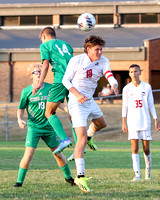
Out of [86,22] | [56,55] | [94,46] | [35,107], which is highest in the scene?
[86,22]

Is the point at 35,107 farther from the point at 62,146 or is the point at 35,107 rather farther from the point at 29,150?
the point at 62,146

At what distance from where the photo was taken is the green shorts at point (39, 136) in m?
8.25

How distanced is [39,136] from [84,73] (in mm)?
1372

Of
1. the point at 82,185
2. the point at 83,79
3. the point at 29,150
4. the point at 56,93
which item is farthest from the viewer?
the point at 56,93

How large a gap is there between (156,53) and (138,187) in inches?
1156

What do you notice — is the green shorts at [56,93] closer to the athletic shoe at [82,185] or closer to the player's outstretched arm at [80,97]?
the player's outstretched arm at [80,97]

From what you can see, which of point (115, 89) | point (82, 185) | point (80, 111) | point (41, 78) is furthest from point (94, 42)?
point (82, 185)

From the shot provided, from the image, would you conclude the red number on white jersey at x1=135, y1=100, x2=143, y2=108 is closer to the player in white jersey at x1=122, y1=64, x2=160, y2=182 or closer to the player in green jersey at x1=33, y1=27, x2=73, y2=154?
the player in white jersey at x1=122, y1=64, x2=160, y2=182

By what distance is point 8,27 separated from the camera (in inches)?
1832

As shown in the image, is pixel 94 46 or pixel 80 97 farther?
pixel 94 46

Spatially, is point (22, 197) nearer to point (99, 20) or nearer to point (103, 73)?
point (103, 73)

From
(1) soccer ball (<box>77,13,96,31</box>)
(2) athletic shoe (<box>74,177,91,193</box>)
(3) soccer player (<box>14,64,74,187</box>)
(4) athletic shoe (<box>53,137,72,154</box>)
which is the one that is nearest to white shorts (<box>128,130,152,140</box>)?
(3) soccer player (<box>14,64,74,187</box>)

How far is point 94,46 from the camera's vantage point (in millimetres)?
7492

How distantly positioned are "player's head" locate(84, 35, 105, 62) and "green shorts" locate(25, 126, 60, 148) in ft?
4.80
